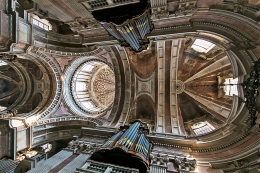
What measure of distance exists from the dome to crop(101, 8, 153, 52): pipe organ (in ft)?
28.5

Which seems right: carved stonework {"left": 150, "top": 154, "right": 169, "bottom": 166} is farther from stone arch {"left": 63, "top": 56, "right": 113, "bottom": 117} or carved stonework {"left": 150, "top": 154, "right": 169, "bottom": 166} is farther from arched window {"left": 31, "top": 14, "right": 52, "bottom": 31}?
arched window {"left": 31, "top": 14, "right": 52, "bottom": 31}

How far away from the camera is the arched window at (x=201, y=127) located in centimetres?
1388

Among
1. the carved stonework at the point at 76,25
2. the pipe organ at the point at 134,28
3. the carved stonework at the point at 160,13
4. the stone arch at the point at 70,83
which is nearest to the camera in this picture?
the pipe organ at the point at 134,28

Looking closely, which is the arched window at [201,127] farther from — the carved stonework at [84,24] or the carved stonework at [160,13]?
the carved stonework at [84,24]

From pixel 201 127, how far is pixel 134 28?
470 inches

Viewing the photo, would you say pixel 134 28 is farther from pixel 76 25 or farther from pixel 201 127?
pixel 201 127

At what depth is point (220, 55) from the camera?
14812 millimetres

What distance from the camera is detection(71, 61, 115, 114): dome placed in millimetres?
16938

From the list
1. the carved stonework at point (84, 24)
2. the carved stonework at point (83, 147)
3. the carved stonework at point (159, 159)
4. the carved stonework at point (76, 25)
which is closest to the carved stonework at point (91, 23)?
the carved stonework at point (84, 24)

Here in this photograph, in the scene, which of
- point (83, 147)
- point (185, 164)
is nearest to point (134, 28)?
point (185, 164)

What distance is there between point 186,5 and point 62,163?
10748 millimetres

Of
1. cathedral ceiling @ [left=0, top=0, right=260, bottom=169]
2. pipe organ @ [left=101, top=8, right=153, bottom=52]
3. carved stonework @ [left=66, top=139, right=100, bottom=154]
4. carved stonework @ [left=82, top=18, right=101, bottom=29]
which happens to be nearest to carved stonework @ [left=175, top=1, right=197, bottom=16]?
cathedral ceiling @ [left=0, top=0, right=260, bottom=169]

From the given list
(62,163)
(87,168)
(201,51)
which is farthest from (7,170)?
(201,51)

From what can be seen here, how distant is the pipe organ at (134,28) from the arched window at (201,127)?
9.79 meters
